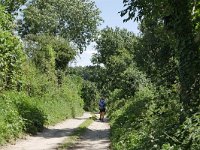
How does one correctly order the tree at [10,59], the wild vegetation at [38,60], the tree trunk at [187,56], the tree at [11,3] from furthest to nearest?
the wild vegetation at [38,60], the tree at [11,3], the tree at [10,59], the tree trunk at [187,56]

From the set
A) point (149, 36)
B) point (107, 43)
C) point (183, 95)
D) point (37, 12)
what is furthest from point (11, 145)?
point (107, 43)

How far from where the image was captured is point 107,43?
75.6 m

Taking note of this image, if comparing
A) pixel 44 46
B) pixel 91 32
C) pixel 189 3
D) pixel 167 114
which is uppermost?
pixel 91 32

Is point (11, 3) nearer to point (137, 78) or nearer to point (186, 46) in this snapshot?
point (186, 46)

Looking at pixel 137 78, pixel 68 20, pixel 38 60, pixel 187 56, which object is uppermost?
pixel 68 20

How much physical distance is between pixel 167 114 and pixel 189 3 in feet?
11.6

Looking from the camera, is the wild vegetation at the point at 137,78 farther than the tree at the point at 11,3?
No

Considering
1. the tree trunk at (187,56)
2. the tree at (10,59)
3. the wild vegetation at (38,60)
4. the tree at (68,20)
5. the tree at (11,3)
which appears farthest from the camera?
the tree at (68,20)

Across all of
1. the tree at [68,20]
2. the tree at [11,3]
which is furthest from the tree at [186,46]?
the tree at [68,20]

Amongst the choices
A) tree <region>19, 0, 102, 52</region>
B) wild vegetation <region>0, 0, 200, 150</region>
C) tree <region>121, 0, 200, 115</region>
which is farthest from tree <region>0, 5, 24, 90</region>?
tree <region>19, 0, 102, 52</region>

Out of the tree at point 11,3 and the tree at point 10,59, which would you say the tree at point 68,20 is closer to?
the tree at point 10,59

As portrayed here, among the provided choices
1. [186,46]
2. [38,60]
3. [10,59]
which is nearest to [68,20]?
[38,60]

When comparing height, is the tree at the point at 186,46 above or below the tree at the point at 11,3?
below

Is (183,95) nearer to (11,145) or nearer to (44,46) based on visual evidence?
(11,145)
